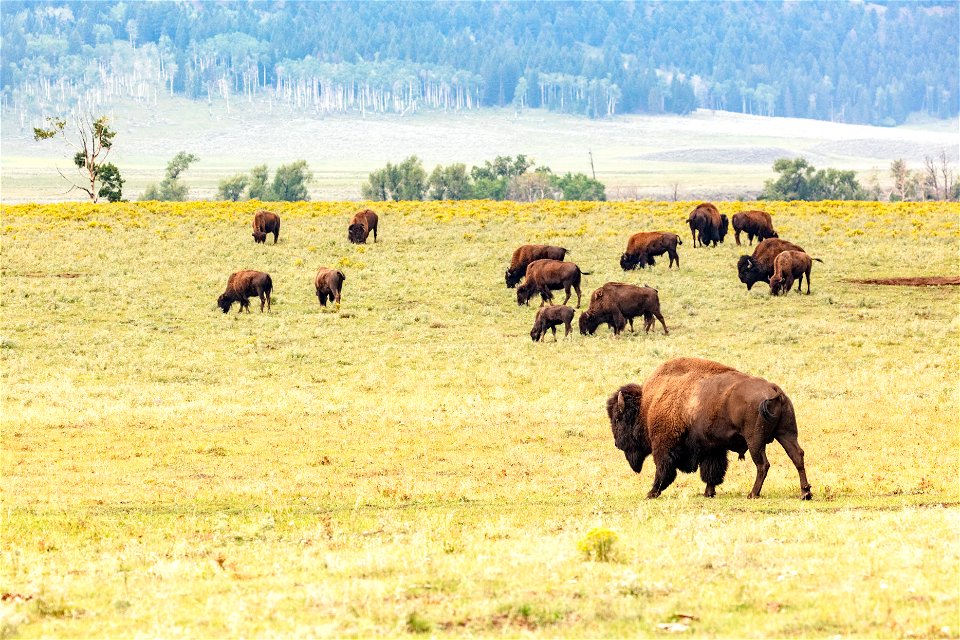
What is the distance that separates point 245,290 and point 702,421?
23.9 meters

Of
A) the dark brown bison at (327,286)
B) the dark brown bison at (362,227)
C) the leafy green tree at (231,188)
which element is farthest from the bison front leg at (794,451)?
the leafy green tree at (231,188)

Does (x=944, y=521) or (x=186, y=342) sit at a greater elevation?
(x=944, y=521)

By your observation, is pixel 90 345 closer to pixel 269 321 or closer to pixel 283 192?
pixel 269 321

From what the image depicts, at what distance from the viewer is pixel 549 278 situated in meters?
34.3

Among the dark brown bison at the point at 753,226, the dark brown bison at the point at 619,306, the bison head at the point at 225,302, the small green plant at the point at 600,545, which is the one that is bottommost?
the bison head at the point at 225,302

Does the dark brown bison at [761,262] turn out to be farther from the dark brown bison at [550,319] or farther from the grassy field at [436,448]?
the dark brown bison at [550,319]

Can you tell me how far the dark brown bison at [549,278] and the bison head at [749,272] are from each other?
5.57m

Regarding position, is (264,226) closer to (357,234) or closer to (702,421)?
→ (357,234)

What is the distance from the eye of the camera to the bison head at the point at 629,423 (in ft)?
47.4

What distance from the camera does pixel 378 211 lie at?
5744 centimetres

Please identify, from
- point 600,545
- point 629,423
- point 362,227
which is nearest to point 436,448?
point 629,423

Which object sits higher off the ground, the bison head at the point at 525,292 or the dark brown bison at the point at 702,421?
the dark brown bison at the point at 702,421

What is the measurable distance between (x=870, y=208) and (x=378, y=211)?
22.8 metres

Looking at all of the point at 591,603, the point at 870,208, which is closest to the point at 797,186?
the point at 870,208
